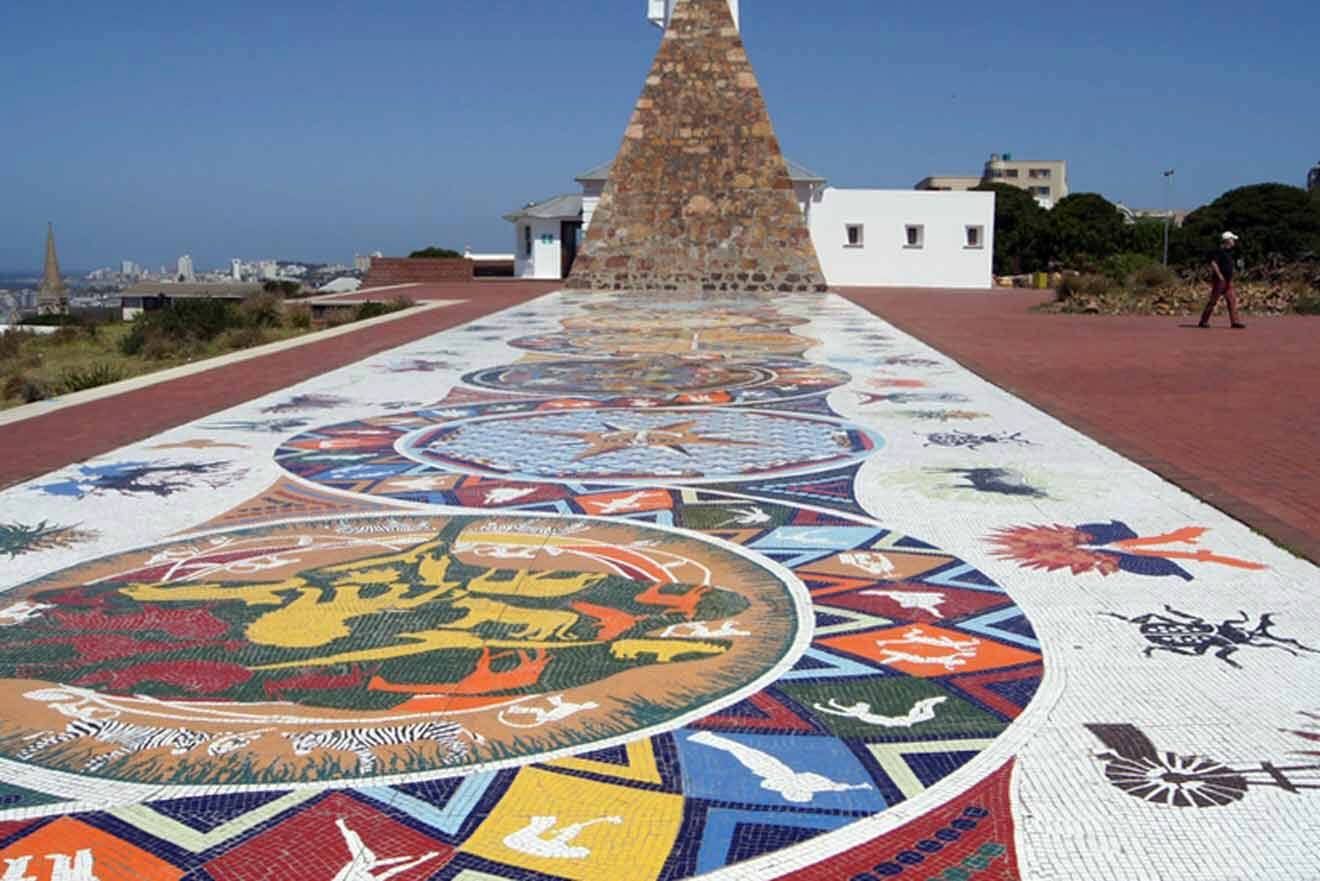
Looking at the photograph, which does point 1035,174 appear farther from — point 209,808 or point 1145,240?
point 209,808

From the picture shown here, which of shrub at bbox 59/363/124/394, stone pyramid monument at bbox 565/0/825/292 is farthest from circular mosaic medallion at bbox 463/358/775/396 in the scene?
stone pyramid monument at bbox 565/0/825/292

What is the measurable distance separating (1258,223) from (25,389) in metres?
55.8

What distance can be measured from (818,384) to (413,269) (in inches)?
907

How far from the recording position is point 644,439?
23.8ft

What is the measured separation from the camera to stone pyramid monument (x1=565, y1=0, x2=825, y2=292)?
24062 millimetres

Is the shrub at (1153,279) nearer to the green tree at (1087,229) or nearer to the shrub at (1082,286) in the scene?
the shrub at (1082,286)

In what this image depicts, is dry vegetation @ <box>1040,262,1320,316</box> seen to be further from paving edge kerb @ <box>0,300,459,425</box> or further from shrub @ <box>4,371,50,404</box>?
shrub @ <box>4,371,50,404</box>

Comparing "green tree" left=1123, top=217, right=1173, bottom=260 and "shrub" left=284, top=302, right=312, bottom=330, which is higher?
"green tree" left=1123, top=217, right=1173, bottom=260

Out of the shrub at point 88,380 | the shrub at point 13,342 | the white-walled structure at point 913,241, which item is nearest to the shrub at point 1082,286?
the white-walled structure at point 913,241

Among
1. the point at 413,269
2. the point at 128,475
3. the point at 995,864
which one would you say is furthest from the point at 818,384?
the point at 413,269

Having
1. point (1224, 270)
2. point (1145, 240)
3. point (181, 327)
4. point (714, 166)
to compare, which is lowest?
point (181, 327)

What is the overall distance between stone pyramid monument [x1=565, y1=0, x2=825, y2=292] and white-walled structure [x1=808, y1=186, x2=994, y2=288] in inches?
333

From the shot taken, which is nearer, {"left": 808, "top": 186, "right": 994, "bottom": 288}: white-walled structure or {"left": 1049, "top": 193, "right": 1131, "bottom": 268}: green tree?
{"left": 808, "top": 186, "right": 994, "bottom": 288}: white-walled structure

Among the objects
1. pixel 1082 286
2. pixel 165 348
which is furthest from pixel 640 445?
pixel 1082 286
